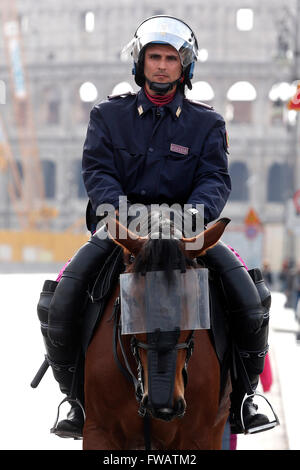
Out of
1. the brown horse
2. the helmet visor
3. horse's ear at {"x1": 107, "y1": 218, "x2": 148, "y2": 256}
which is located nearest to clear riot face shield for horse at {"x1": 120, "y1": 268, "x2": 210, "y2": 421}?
horse's ear at {"x1": 107, "y1": 218, "x2": 148, "y2": 256}

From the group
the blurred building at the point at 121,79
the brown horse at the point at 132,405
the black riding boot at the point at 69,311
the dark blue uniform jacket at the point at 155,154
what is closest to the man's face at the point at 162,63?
the dark blue uniform jacket at the point at 155,154

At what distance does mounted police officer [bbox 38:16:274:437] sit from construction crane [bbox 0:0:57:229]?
64352mm

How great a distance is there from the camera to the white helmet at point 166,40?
18.0 feet

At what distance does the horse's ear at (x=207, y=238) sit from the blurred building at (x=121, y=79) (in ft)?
211

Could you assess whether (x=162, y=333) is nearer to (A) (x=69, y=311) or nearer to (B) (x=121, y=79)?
(A) (x=69, y=311)

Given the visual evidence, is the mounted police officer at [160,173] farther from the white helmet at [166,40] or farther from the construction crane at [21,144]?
the construction crane at [21,144]

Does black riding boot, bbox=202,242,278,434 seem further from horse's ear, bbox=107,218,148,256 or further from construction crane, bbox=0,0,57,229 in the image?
construction crane, bbox=0,0,57,229

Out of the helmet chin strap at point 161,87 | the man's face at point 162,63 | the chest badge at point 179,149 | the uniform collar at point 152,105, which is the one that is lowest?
the chest badge at point 179,149

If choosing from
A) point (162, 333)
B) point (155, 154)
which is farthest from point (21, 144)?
point (162, 333)

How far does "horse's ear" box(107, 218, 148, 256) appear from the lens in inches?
168

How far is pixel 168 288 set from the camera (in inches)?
170

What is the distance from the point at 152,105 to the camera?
554cm

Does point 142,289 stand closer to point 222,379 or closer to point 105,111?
point 222,379
